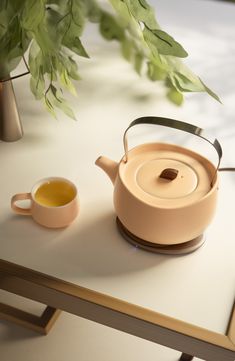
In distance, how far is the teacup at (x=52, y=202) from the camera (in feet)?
2.55

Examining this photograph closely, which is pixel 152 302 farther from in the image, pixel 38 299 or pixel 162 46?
pixel 162 46

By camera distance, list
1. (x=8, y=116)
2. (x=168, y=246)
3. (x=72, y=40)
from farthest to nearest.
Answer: (x=8, y=116), (x=168, y=246), (x=72, y=40)

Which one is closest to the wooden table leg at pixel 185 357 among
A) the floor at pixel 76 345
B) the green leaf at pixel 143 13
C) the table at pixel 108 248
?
the floor at pixel 76 345

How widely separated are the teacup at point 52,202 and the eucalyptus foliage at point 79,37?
0.14 m

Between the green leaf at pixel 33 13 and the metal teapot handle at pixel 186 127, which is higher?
the green leaf at pixel 33 13

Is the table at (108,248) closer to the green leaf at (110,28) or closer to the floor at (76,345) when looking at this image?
the floor at (76,345)

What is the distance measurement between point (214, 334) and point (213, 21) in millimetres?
1072

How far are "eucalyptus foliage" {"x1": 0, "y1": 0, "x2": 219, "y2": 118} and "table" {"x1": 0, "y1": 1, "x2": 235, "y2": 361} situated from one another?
0.10 m

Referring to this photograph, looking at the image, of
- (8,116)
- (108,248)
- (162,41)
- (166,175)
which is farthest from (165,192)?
(8,116)

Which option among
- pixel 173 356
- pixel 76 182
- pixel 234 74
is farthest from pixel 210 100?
pixel 173 356

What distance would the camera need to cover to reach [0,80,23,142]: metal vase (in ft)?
3.02

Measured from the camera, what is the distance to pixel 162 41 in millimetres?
550

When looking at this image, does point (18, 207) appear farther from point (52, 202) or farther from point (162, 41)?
point (162, 41)

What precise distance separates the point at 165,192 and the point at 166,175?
0.10 ft
